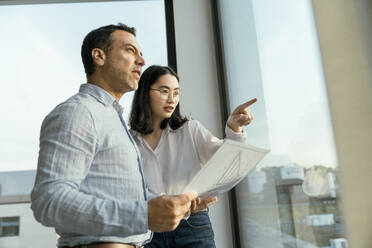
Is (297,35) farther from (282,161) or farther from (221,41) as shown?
(221,41)

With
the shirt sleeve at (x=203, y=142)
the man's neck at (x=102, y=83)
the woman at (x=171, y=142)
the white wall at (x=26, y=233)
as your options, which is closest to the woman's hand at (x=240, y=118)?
the woman at (x=171, y=142)

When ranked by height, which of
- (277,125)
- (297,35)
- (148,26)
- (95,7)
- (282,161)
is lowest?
(282,161)

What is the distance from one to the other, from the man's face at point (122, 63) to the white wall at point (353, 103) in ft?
1.79

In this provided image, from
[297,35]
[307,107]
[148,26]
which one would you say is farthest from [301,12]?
[148,26]

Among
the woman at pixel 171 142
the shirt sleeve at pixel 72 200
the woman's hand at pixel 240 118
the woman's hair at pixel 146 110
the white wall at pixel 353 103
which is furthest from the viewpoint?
the woman's hair at pixel 146 110

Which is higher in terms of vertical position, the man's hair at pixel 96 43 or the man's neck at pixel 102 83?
the man's hair at pixel 96 43

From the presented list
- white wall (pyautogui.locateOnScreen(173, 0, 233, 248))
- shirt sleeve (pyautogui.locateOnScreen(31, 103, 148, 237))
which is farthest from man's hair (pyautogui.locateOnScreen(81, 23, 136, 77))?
white wall (pyautogui.locateOnScreen(173, 0, 233, 248))

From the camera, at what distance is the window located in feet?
7.30

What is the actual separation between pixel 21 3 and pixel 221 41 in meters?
1.63

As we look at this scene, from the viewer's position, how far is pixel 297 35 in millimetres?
1125

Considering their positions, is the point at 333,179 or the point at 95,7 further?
the point at 95,7

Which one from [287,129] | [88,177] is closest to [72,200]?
[88,177]

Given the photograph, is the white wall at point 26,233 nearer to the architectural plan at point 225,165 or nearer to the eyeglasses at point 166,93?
the eyeglasses at point 166,93

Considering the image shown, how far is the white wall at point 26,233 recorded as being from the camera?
2213 mm
